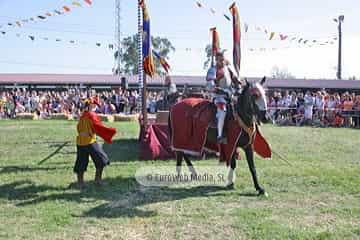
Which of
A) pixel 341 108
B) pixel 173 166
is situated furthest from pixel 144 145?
pixel 341 108

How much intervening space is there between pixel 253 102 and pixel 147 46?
4303 millimetres

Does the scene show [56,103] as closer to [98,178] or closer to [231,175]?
[98,178]

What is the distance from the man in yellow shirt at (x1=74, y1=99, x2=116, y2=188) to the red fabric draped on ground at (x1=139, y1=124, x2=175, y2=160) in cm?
246

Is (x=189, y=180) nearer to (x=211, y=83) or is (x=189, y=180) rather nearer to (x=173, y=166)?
(x=173, y=166)

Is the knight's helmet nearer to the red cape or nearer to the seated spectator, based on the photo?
the red cape

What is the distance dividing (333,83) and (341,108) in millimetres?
14305

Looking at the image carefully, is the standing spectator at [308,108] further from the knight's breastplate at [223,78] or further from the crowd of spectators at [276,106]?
the knight's breastplate at [223,78]

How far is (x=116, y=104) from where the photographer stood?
81.8 ft

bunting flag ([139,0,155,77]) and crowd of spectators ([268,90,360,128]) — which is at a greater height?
bunting flag ([139,0,155,77])

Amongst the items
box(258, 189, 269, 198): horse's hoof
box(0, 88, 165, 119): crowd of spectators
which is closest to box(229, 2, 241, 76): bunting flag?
box(258, 189, 269, 198): horse's hoof

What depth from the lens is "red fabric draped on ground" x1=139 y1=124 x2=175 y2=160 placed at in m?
10.2

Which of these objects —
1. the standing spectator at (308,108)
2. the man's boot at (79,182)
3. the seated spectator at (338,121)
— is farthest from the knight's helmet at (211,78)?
the standing spectator at (308,108)

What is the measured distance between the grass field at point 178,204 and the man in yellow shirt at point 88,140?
0.39m

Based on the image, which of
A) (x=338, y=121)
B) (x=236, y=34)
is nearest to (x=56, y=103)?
(x=338, y=121)
